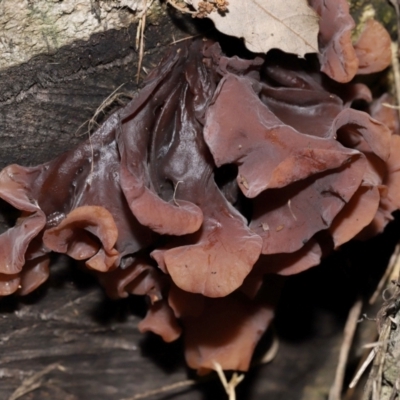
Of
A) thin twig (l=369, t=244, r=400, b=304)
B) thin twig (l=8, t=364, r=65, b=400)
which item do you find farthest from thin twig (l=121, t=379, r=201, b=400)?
thin twig (l=369, t=244, r=400, b=304)

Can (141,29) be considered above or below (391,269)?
above

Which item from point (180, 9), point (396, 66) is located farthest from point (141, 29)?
point (396, 66)

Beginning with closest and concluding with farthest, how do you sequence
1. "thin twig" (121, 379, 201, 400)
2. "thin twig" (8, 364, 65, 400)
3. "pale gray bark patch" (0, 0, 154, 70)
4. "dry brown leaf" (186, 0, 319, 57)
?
1. "pale gray bark patch" (0, 0, 154, 70)
2. "dry brown leaf" (186, 0, 319, 57)
3. "thin twig" (8, 364, 65, 400)
4. "thin twig" (121, 379, 201, 400)

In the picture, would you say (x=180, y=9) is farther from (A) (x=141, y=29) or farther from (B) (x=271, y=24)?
(B) (x=271, y=24)

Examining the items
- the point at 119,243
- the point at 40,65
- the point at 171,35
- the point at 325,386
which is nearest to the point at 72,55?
the point at 40,65

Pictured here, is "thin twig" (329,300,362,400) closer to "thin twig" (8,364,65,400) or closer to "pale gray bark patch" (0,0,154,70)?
"thin twig" (8,364,65,400)

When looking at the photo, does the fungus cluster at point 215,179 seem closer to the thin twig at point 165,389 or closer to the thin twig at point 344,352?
the thin twig at point 344,352

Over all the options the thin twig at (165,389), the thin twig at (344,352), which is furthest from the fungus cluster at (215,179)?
the thin twig at (165,389)
